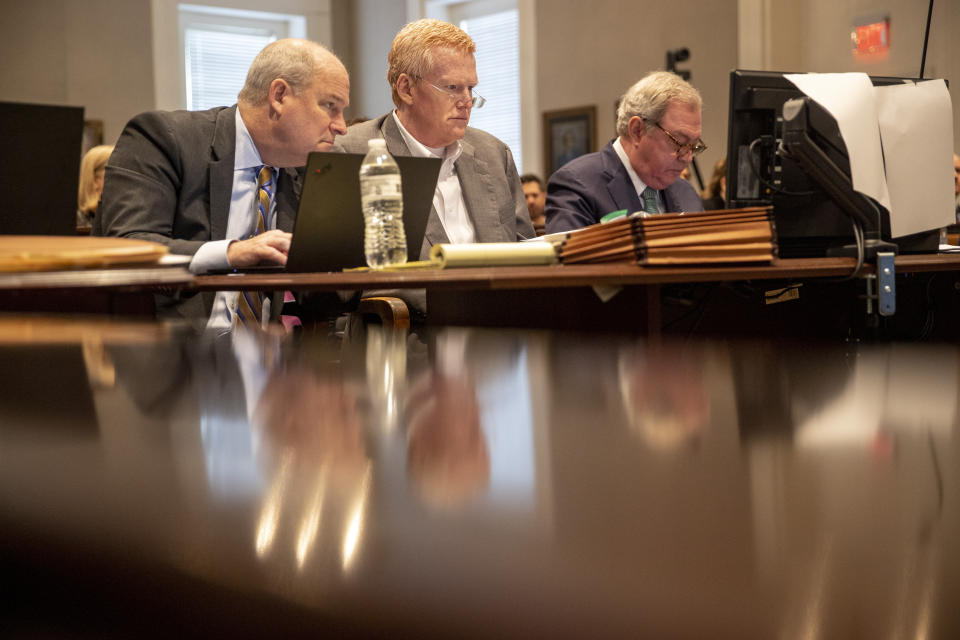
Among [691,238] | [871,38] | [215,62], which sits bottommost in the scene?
[691,238]

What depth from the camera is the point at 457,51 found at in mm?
2678

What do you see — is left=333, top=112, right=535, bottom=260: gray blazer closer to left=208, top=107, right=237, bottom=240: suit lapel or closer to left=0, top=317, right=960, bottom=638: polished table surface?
left=208, top=107, right=237, bottom=240: suit lapel

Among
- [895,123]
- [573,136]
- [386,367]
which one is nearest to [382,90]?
[573,136]

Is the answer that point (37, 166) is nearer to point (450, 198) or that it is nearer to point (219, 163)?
point (219, 163)

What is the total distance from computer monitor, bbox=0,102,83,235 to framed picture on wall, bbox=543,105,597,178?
481 centimetres

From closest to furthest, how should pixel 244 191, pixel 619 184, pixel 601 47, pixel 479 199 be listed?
pixel 244 191 < pixel 479 199 < pixel 619 184 < pixel 601 47

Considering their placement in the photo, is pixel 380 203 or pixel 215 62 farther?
pixel 215 62

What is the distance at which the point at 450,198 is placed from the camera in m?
2.59

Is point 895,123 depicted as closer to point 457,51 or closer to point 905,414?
point 457,51

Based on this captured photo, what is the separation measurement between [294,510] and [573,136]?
22.1ft

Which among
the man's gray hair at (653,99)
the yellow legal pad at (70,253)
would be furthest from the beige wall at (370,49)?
the yellow legal pad at (70,253)

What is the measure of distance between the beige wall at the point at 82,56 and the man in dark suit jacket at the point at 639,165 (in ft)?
16.6

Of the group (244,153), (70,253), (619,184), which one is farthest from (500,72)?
(70,253)

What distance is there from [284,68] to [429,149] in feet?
1.51
